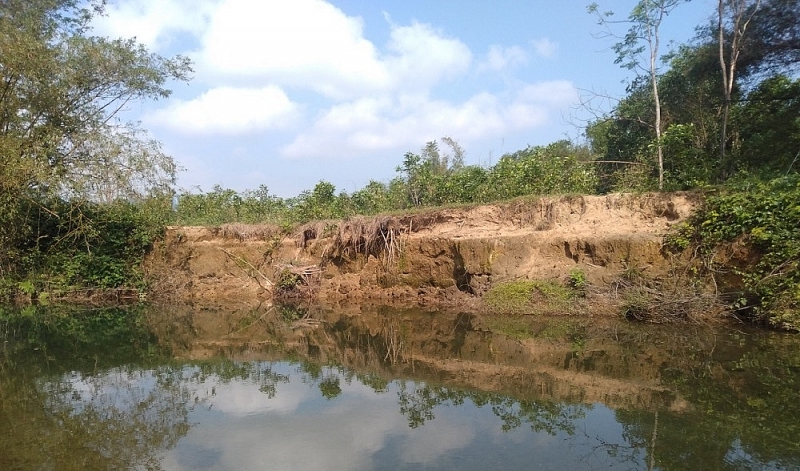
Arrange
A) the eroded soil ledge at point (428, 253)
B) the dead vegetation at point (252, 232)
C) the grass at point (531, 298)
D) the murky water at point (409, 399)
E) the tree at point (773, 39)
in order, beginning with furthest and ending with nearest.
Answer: the dead vegetation at point (252, 232)
the tree at point (773, 39)
the eroded soil ledge at point (428, 253)
the grass at point (531, 298)
the murky water at point (409, 399)

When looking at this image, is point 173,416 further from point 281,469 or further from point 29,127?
point 29,127

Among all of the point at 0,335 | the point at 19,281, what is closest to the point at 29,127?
the point at 19,281

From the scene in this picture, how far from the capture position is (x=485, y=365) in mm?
7453

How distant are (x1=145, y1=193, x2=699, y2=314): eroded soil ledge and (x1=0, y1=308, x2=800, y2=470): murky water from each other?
2196 millimetres

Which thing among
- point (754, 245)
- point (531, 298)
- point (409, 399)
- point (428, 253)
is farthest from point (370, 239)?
point (754, 245)

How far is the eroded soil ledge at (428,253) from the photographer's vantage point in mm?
11633

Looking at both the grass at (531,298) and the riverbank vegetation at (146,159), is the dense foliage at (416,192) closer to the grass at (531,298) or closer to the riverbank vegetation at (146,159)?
the riverbank vegetation at (146,159)

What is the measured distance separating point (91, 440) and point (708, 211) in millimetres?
11164

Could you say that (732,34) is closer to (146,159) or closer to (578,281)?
(578,281)

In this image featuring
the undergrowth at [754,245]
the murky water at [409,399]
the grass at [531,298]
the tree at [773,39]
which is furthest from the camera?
the tree at [773,39]

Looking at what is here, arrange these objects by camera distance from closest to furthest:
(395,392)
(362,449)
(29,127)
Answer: (362,449), (395,392), (29,127)

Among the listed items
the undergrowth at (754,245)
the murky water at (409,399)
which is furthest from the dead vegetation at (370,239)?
the undergrowth at (754,245)

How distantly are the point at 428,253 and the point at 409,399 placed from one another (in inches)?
317

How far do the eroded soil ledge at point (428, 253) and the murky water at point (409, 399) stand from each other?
2.20 meters
